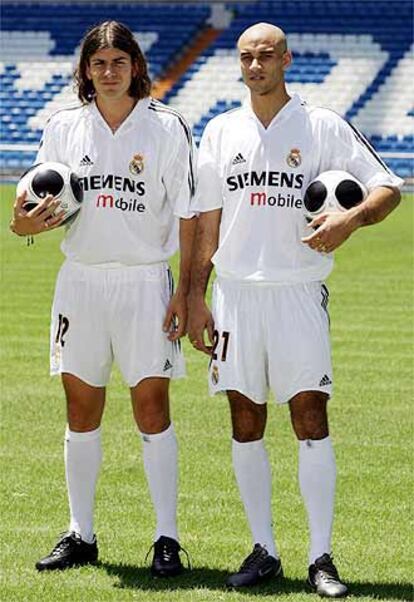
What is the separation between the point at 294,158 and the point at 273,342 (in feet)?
2.39

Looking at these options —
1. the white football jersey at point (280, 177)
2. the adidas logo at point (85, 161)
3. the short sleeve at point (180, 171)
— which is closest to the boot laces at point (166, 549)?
the white football jersey at point (280, 177)

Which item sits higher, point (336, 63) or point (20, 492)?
point (336, 63)

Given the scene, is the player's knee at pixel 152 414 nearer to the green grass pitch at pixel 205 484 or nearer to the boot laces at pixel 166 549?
the boot laces at pixel 166 549

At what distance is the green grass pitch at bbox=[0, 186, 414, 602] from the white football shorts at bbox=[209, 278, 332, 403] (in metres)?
0.81

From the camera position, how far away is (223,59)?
40250mm

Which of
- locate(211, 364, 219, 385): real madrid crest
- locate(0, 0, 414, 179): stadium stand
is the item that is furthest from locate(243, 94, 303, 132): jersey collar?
locate(0, 0, 414, 179): stadium stand

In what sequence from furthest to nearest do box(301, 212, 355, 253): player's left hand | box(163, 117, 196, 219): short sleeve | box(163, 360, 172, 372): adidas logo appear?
box(163, 360, 172, 372): adidas logo, box(163, 117, 196, 219): short sleeve, box(301, 212, 355, 253): player's left hand

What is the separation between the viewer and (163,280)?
6.27 meters

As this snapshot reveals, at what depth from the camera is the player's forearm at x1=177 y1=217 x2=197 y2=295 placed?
6.09 meters

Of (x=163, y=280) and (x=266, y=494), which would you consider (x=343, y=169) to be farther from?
(x=266, y=494)

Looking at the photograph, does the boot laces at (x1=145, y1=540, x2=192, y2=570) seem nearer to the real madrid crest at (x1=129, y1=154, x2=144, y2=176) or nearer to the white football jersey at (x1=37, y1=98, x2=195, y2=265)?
the white football jersey at (x1=37, y1=98, x2=195, y2=265)

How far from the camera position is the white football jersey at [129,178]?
6.13 metres

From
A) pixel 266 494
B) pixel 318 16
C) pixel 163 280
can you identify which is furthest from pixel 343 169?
pixel 318 16

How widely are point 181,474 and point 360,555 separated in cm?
190
